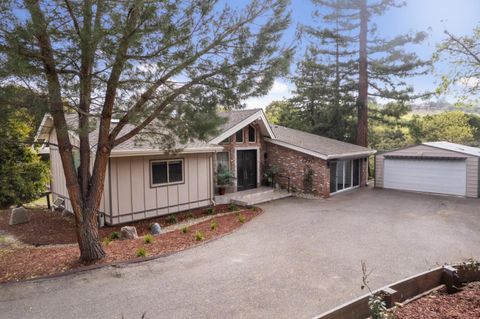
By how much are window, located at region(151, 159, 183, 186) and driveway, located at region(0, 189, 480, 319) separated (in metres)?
3.72

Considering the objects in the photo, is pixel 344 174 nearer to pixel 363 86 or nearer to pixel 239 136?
pixel 239 136

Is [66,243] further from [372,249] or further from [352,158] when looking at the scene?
[352,158]

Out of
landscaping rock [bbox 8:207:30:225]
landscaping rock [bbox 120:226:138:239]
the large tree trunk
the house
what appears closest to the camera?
landscaping rock [bbox 120:226:138:239]

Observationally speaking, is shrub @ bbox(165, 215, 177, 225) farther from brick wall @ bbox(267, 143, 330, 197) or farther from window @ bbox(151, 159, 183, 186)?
brick wall @ bbox(267, 143, 330, 197)

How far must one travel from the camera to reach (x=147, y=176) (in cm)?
1119

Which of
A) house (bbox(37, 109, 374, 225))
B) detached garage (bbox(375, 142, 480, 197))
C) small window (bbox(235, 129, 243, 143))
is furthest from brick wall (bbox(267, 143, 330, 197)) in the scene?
detached garage (bbox(375, 142, 480, 197))

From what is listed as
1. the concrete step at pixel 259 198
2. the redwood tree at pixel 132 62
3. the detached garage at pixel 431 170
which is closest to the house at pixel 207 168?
the concrete step at pixel 259 198

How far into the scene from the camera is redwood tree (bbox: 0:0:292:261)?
488 cm

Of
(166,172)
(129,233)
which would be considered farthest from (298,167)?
(129,233)

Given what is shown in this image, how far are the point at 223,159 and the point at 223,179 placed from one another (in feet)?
3.77

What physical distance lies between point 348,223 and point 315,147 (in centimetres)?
603

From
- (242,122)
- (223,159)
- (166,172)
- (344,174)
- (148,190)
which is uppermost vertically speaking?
(242,122)

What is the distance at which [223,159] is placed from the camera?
1459 centimetres

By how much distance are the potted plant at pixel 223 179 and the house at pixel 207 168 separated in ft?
0.98
